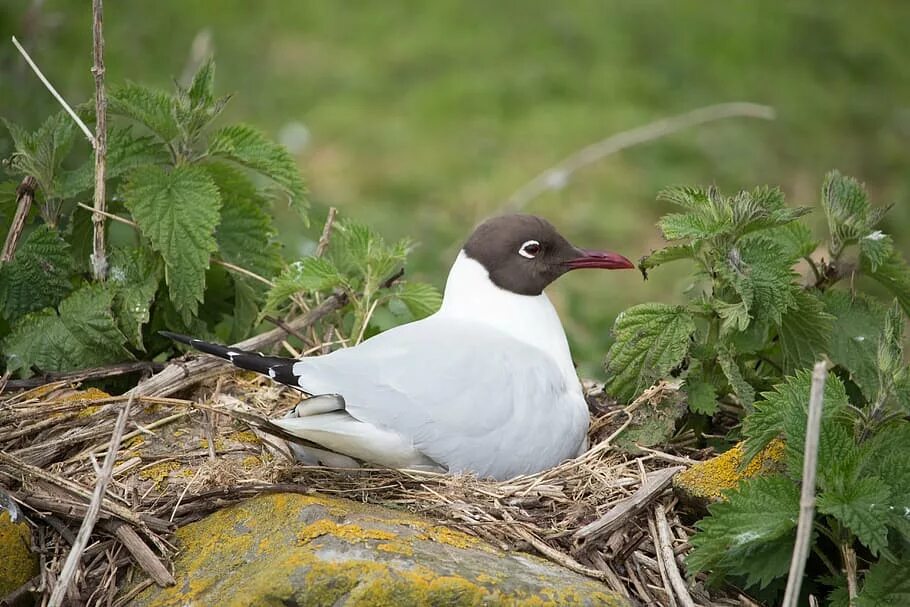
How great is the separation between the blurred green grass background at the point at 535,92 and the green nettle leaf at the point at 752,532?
3.50m

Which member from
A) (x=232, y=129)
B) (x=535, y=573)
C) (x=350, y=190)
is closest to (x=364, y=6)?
(x=350, y=190)

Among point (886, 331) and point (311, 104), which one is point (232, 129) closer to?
point (886, 331)

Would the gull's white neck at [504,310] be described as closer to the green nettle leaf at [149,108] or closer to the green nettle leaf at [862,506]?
the green nettle leaf at [149,108]

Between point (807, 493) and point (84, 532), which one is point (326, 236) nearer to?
point (84, 532)

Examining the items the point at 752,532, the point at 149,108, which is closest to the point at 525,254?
the point at 149,108

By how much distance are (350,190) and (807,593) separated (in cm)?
491

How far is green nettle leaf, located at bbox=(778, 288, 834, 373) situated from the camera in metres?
3.53

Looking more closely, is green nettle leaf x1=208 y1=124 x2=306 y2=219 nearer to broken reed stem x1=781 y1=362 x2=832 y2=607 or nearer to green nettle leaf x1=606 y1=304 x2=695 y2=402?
green nettle leaf x1=606 y1=304 x2=695 y2=402

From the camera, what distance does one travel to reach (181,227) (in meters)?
3.71

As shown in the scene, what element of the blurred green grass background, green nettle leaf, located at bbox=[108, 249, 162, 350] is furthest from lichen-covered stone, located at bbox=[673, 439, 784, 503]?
the blurred green grass background

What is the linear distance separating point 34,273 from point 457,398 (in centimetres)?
147

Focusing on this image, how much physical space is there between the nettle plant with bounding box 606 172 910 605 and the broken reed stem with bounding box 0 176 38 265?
1907mm

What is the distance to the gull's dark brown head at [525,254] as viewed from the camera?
395 cm

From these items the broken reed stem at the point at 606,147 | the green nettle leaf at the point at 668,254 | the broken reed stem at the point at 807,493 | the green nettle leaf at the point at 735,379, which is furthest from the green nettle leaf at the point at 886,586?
the broken reed stem at the point at 606,147
